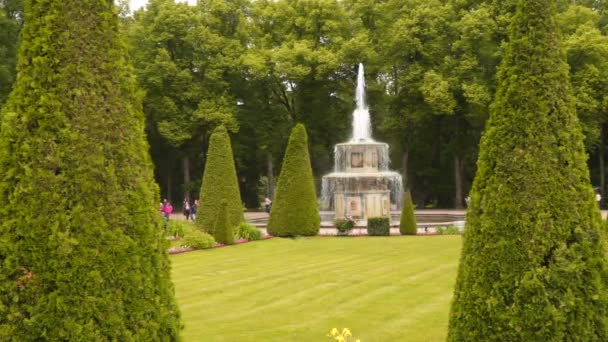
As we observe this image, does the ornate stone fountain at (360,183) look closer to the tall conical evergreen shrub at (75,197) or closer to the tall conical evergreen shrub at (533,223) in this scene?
the tall conical evergreen shrub at (533,223)

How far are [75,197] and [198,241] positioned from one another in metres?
17.0

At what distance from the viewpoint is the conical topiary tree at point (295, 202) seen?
26.9 meters

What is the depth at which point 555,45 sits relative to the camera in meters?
6.20

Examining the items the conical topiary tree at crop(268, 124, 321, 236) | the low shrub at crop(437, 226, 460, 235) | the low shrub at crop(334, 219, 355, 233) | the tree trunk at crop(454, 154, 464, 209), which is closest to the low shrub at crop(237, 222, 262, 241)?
the conical topiary tree at crop(268, 124, 321, 236)

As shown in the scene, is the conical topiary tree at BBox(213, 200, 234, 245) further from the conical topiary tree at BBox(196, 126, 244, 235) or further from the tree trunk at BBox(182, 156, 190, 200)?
the tree trunk at BBox(182, 156, 190, 200)

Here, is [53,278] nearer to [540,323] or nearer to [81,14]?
[81,14]

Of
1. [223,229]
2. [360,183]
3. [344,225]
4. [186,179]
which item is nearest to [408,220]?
[344,225]

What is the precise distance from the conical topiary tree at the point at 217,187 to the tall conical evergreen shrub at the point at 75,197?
20641mm

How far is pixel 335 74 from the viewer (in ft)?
159

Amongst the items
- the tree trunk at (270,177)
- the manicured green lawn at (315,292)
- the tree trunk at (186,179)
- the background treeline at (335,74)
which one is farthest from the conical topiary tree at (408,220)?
the tree trunk at (186,179)

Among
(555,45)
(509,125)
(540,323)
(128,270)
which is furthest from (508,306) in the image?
(128,270)

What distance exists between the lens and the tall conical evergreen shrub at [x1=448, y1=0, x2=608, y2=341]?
18.8 ft

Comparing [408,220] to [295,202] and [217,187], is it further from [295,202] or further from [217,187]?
[217,187]

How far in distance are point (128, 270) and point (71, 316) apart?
539mm
